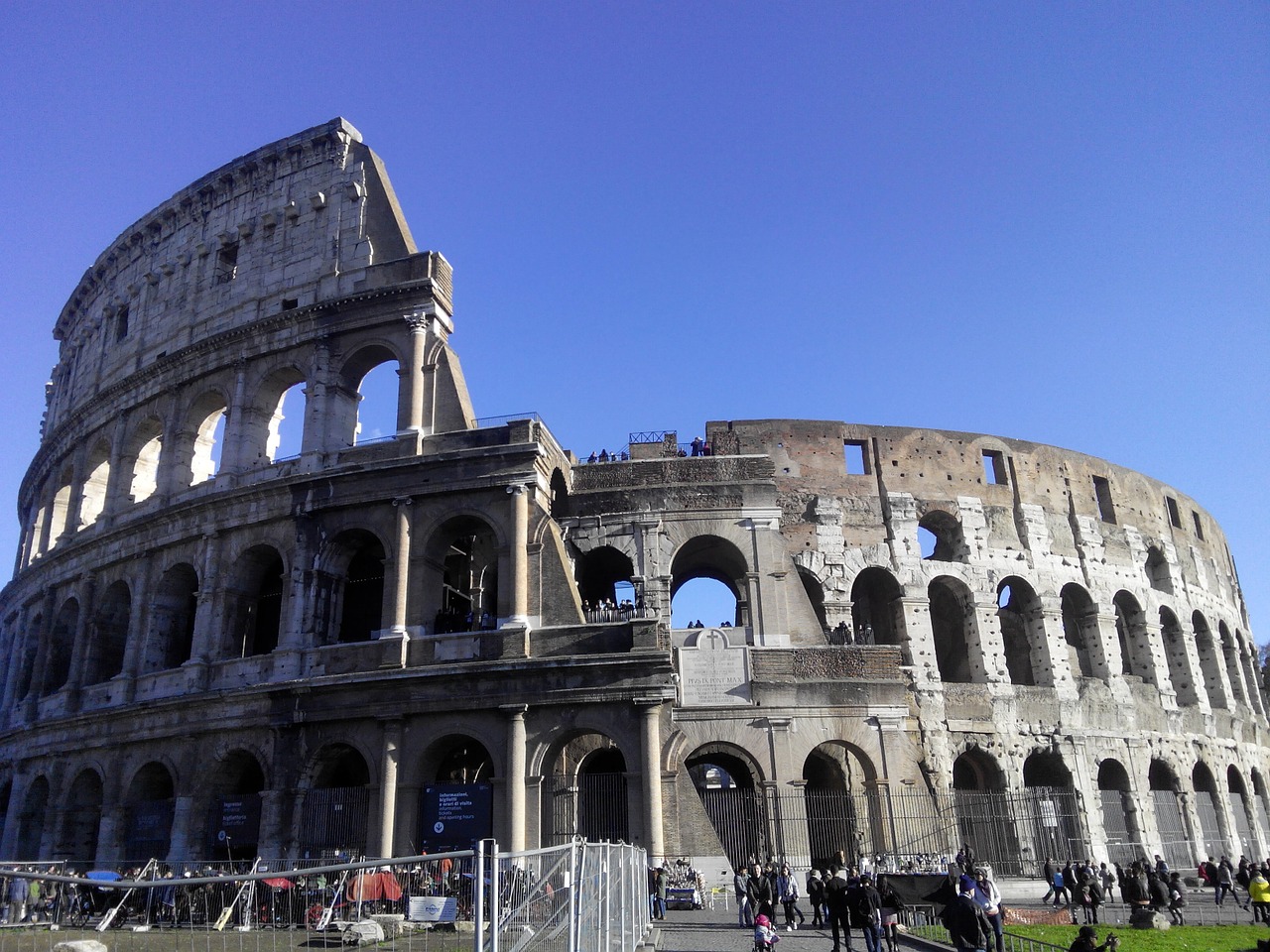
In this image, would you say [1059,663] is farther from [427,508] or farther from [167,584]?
[167,584]

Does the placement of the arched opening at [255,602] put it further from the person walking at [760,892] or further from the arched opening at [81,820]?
the person walking at [760,892]

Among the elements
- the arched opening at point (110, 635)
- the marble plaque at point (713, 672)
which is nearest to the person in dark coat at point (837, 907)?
the marble plaque at point (713, 672)

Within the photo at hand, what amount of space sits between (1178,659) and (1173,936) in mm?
17623

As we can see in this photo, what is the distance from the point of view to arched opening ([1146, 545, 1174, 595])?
29.7 metres

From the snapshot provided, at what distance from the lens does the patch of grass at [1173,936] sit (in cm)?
1250

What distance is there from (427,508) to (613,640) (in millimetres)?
5011

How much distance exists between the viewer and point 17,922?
1017 centimetres

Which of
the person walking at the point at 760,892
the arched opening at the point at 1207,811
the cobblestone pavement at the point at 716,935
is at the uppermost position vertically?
the arched opening at the point at 1207,811

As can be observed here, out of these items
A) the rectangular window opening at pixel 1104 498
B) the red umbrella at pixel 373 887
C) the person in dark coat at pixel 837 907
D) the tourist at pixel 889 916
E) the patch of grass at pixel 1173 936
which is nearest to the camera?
the red umbrella at pixel 373 887

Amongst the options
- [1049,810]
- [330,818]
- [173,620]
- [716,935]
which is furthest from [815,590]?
[173,620]

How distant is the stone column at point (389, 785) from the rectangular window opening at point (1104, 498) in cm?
2180

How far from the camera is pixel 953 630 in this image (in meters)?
26.5

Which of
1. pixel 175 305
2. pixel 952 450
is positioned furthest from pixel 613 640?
pixel 175 305

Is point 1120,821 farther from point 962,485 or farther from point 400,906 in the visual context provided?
point 400,906
